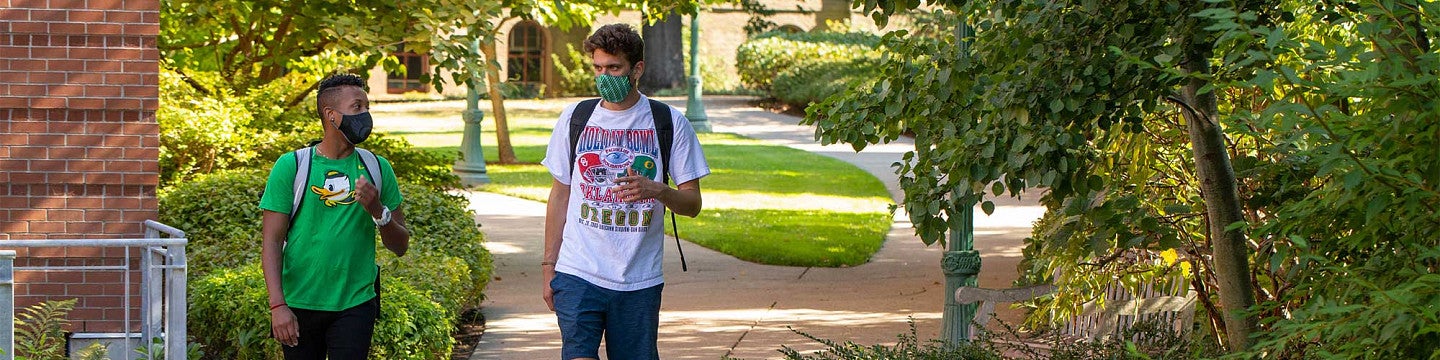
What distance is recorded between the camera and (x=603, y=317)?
183 inches

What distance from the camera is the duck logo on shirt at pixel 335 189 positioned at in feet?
15.2

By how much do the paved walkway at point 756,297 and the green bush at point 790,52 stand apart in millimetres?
19566

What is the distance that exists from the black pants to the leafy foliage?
1510 mm

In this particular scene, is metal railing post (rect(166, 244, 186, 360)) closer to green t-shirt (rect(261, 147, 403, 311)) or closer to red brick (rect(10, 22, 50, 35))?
green t-shirt (rect(261, 147, 403, 311))

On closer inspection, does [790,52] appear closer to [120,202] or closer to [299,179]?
[120,202]

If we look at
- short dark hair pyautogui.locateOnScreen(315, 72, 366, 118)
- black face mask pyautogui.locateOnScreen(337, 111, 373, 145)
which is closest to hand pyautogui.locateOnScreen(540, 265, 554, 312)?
black face mask pyautogui.locateOnScreen(337, 111, 373, 145)

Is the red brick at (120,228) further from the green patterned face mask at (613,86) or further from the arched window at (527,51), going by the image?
the arched window at (527,51)

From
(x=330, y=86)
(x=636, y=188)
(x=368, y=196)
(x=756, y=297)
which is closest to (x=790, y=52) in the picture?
(x=756, y=297)

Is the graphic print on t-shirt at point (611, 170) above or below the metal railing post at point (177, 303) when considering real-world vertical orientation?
above

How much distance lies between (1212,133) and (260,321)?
3875mm

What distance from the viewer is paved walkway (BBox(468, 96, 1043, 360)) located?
26.1ft

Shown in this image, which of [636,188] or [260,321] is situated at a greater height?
[636,188]

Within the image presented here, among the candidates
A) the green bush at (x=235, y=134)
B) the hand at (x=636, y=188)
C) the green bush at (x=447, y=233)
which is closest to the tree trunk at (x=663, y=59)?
the green bush at (x=235, y=134)

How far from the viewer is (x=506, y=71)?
39500 mm
